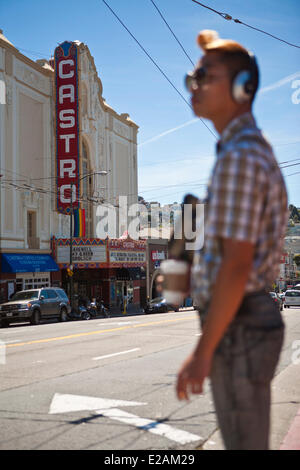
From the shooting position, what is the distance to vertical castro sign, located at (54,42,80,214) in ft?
109

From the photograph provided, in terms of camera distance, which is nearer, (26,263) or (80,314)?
(80,314)

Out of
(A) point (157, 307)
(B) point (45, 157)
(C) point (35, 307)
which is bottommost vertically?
(A) point (157, 307)

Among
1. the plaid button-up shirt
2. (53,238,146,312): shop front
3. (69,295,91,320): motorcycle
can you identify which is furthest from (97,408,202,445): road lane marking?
(53,238,146,312): shop front

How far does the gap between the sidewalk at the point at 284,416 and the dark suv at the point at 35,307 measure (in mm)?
15619

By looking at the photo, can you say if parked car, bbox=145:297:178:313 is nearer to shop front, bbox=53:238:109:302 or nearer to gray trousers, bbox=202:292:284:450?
shop front, bbox=53:238:109:302

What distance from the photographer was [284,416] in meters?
5.84

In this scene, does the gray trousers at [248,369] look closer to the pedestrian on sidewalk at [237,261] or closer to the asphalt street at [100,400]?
the pedestrian on sidewalk at [237,261]

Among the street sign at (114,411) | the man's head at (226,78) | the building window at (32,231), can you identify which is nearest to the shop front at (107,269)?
the building window at (32,231)

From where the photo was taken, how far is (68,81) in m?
33.2

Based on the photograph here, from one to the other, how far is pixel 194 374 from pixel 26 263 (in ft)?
93.9

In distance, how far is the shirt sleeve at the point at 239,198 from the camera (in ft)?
6.37

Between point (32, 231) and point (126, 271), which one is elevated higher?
point (32, 231)

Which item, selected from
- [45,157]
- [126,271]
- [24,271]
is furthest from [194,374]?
[126,271]

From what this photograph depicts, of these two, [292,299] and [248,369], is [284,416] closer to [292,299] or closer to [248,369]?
[248,369]
